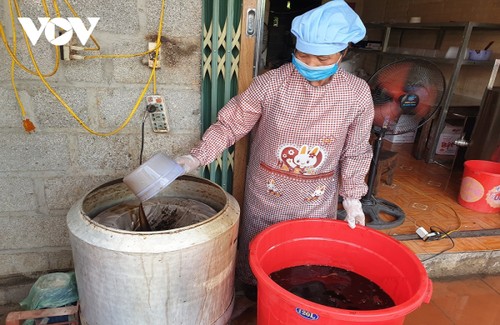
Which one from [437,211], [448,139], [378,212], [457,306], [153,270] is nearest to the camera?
[153,270]

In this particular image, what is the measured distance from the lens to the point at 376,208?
2771 millimetres

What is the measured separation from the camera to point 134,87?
1.76m

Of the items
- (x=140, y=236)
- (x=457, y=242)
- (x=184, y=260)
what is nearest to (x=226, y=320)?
(x=184, y=260)

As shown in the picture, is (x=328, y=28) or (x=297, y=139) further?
(x=297, y=139)

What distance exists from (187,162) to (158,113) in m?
0.44

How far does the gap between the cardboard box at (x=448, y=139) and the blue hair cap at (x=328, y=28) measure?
315 centimetres

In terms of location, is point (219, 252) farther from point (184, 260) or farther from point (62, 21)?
point (62, 21)

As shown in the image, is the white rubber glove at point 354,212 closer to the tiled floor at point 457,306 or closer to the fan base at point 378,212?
the tiled floor at point 457,306

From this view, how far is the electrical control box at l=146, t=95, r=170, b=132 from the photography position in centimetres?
179

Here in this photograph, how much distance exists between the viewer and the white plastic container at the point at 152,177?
1.25 metres

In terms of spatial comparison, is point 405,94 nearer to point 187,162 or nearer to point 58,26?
point 187,162

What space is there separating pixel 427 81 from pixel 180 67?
156cm

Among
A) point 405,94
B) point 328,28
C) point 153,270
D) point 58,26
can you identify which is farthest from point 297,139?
point 58,26

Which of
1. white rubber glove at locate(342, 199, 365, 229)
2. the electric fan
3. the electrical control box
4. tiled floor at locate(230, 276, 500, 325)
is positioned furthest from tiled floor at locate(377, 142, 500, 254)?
the electrical control box
